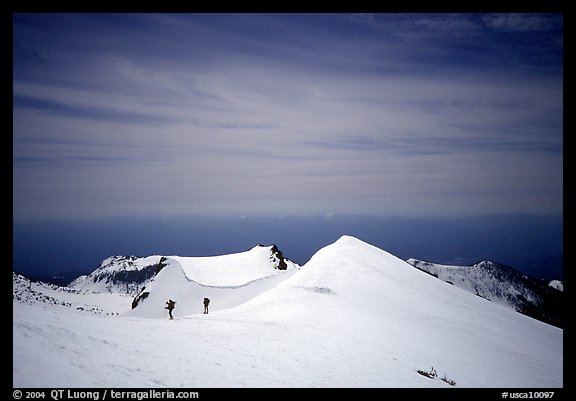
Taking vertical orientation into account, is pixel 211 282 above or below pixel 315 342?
below

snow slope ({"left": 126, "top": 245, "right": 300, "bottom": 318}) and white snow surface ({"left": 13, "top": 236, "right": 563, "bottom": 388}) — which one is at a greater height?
white snow surface ({"left": 13, "top": 236, "right": 563, "bottom": 388})

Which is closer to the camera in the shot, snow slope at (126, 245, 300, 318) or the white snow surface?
the white snow surface

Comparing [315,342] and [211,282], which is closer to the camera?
[315,342]

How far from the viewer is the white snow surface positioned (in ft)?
36.6

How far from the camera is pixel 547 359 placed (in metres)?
21.8

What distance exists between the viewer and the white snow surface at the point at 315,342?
36.6ft

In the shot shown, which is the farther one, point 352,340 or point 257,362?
point 352,340

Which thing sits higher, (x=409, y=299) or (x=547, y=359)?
(x=409, y=299)

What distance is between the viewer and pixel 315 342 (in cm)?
1719
